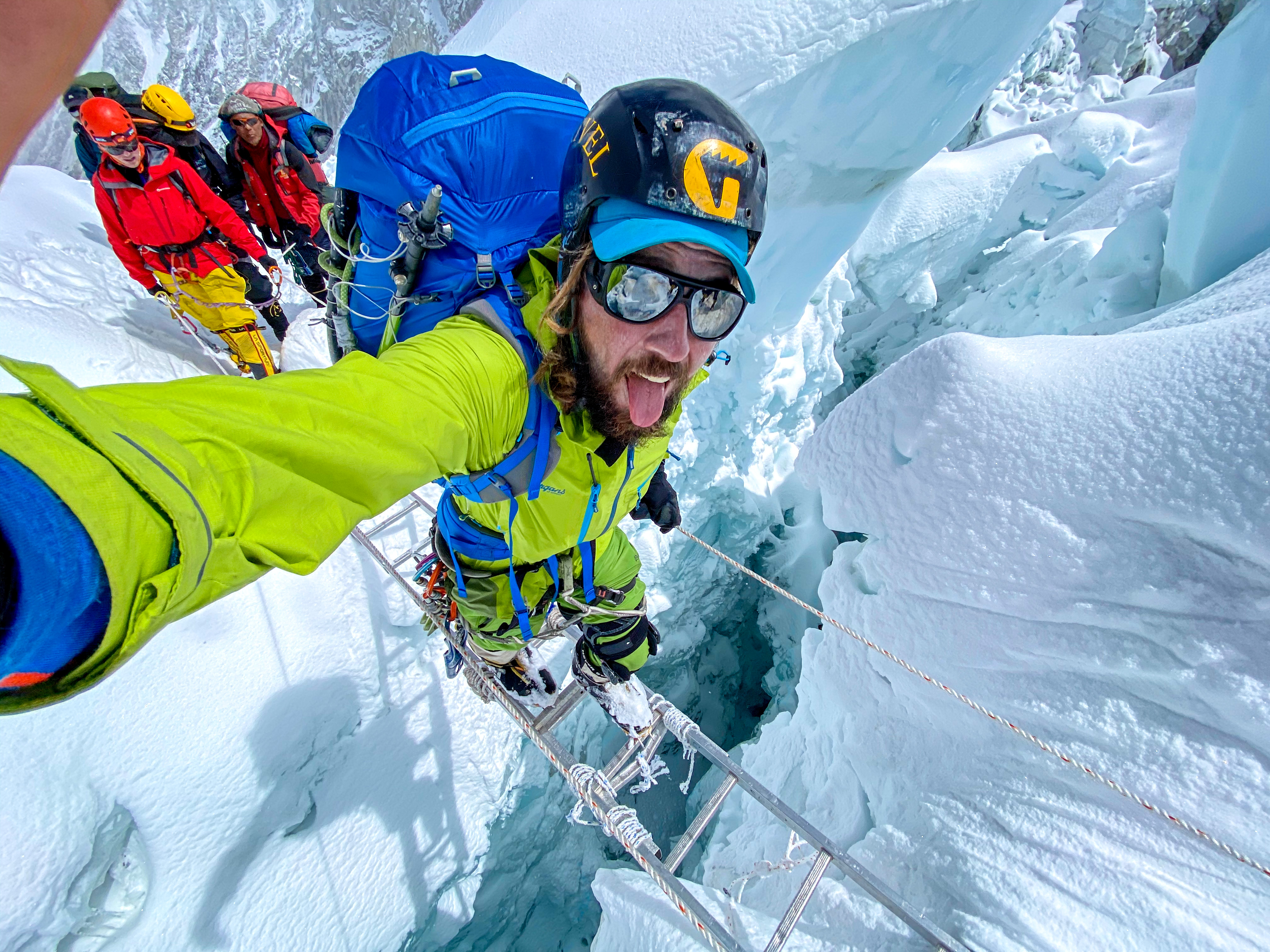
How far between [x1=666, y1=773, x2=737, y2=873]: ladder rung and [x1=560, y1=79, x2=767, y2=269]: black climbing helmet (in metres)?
1.62

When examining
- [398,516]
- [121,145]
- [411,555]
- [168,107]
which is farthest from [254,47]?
[411,555]

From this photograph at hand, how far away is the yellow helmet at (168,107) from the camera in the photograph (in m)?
2.57

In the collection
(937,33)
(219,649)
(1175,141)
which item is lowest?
(219,649)

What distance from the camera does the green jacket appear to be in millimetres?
383

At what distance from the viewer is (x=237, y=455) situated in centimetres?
51

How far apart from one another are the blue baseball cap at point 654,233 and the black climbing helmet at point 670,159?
0.01m

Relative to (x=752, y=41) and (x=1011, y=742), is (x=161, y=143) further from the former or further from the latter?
(x=1011, y=742)

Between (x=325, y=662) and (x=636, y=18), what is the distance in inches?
134

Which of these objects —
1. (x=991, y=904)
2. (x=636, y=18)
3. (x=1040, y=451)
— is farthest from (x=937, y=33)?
(x=991, y=904)

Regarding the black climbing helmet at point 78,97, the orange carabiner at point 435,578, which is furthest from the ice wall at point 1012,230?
the black climbing helmet at point 78,97

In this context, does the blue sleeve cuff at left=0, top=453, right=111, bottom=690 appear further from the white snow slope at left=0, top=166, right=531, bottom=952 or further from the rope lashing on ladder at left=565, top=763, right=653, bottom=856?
the white snow slope at left=0, top=166, right=531, bottom=952

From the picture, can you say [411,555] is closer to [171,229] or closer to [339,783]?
[339,783]

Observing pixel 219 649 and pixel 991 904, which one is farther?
pixel 219 649

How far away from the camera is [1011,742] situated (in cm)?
151
